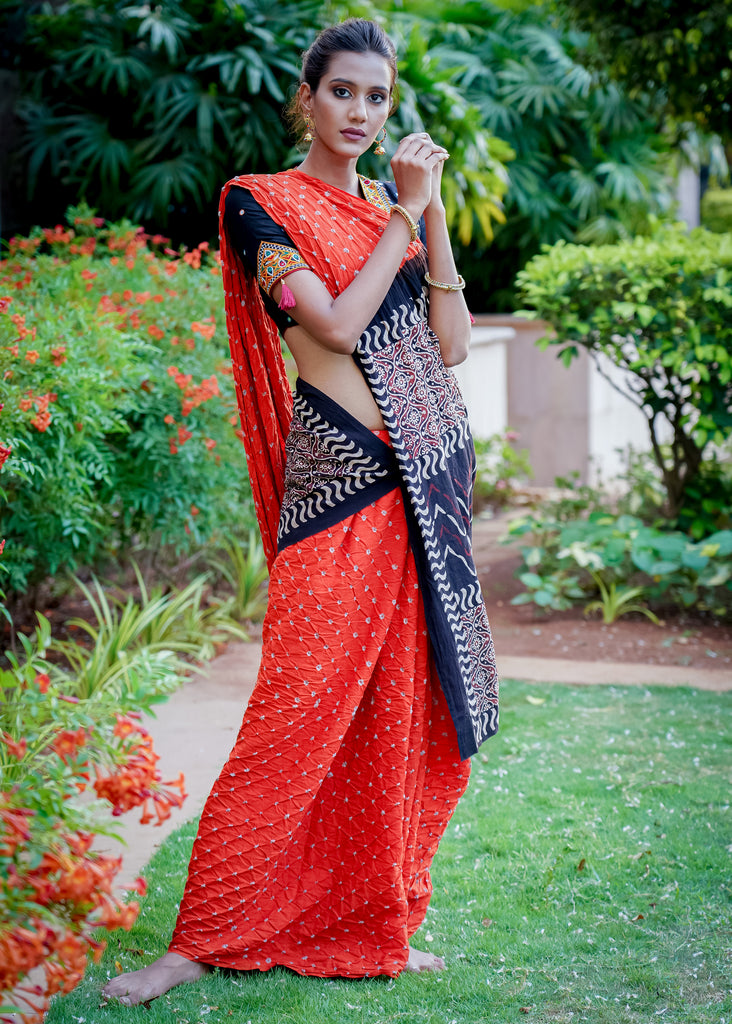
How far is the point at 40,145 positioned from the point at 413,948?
6.34 meters

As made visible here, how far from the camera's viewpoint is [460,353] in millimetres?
2379

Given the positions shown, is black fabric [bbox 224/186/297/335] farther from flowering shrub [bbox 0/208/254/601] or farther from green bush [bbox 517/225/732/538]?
green bush [bbox 517/225/732/538]

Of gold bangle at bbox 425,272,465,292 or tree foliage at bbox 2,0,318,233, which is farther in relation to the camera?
tree foliage at bbox 2,0,318,233

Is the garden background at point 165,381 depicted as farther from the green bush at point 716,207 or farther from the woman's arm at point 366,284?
the green bush at point 716,207

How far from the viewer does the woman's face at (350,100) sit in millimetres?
2189

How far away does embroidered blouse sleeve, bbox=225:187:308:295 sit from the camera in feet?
7.02

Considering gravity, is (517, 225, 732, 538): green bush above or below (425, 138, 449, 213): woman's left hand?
below

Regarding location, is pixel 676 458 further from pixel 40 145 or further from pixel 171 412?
pixel 40 145

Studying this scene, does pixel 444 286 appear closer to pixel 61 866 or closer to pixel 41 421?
pixel 41 421

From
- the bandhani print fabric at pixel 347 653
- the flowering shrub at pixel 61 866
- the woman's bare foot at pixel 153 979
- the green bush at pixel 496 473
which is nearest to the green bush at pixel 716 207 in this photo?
the green bush at pixel 496 473

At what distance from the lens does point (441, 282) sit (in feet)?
7.52

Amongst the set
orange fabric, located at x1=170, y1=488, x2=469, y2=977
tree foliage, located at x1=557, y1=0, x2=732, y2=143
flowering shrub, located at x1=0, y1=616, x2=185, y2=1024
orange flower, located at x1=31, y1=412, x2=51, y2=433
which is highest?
tree foliage, located at x1=557, y1=0, x2=732, y2=143

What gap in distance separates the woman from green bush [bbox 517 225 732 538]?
3233 millimetres

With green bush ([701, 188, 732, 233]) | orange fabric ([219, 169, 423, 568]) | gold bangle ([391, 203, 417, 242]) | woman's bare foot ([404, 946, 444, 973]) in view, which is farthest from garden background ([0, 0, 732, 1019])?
green bush ([701, 188, 732, 233])
